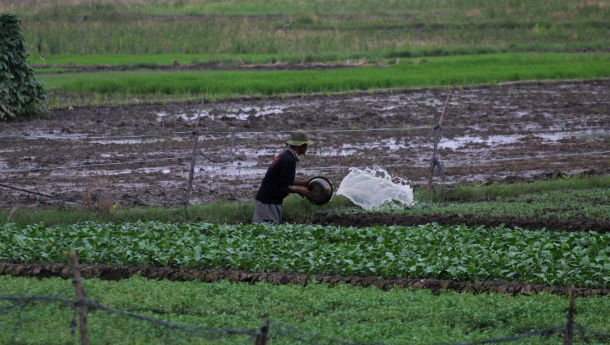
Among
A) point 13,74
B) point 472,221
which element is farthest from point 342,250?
point 13,74

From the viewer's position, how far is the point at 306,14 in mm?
45938

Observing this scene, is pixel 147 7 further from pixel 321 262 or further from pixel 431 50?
pixel 321 262

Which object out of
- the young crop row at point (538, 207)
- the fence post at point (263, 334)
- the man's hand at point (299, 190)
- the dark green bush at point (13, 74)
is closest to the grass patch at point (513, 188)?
the young crop row at point (538, 207)

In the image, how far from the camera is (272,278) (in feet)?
31.2

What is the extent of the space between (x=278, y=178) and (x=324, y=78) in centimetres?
1649

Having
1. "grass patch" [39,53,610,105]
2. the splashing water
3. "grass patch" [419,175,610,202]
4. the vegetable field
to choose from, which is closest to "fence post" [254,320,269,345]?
the vegetable field

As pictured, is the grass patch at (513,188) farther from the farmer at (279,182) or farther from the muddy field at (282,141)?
the farmer at (279,182)

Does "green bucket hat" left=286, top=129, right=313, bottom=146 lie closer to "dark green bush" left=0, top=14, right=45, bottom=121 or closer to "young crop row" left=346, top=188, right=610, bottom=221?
"young crop row" left=346, top=188, right=610, bottom=221

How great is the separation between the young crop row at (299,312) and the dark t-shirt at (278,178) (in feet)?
10.8

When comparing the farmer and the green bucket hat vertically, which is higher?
the green bucket hat

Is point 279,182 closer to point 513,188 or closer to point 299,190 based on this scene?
point 299,190

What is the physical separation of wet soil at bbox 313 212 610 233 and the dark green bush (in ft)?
38.1

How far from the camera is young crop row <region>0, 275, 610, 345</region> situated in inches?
281

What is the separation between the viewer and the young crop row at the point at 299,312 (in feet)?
23.4
